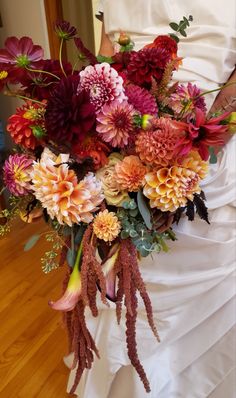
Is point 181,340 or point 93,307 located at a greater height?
point 93,307

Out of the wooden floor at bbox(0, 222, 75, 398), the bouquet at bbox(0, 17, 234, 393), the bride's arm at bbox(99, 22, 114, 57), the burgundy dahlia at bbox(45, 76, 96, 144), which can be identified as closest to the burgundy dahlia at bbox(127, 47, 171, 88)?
the bouquet at bbox(0, 17, 234, 393)

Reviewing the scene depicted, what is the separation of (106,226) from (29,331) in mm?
1141

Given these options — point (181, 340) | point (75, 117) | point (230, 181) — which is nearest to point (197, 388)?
point (181, 340)

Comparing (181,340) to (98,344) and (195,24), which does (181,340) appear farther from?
(195,24)

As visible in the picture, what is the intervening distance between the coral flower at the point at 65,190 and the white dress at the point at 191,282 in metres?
0.32

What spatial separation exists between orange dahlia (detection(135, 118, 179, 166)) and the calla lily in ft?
0.64

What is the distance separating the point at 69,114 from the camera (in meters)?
0.51

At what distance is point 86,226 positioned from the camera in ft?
1.96

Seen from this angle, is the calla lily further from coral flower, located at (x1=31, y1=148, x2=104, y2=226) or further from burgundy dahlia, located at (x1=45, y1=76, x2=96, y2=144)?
burgundy dahlia, located at (x1=45, y1=76, x2=96, y2=144)

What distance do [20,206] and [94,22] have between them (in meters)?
1.86

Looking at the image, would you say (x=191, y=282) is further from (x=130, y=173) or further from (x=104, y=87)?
(x=104, y=87)

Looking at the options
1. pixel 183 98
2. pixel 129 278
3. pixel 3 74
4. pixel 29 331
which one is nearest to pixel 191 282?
pixel 129 278

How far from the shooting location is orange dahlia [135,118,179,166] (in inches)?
20.2

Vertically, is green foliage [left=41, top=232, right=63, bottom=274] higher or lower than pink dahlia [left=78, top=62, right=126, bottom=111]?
lower
